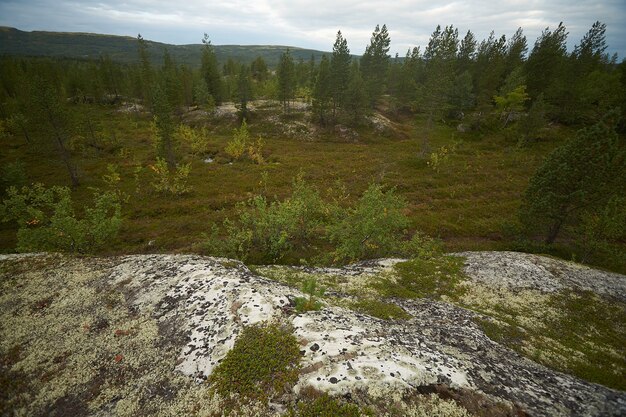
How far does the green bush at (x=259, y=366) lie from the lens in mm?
5930

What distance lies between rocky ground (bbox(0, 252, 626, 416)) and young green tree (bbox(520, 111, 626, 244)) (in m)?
11.9

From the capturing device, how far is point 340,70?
214 feet

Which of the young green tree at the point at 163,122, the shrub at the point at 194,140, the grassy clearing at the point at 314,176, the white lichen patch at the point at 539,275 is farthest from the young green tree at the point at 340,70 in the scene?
the white lichen patch at the point at 539,275

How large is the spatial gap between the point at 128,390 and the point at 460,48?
355 ft

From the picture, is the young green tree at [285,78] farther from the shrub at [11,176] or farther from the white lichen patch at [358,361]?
the white lichen patch at [358,361]

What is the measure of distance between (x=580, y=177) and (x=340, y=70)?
2194 inches

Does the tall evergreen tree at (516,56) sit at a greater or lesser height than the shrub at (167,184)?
greater

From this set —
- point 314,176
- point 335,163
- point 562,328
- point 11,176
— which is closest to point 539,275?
point 562,328

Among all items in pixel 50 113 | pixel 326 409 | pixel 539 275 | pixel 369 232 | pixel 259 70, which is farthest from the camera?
pixel 259 70

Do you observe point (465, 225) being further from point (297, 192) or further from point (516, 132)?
point (516, 132)

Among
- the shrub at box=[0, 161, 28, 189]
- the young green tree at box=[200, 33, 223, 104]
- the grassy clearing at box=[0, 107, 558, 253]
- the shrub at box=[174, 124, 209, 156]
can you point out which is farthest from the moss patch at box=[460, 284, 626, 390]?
the young green tree at box=[200, 33, 223, 104]

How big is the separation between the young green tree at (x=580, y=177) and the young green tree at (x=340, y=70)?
51.4 meters

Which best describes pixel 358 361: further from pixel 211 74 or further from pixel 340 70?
pixel 211 74

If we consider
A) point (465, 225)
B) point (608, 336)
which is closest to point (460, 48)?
point (465, 225)
